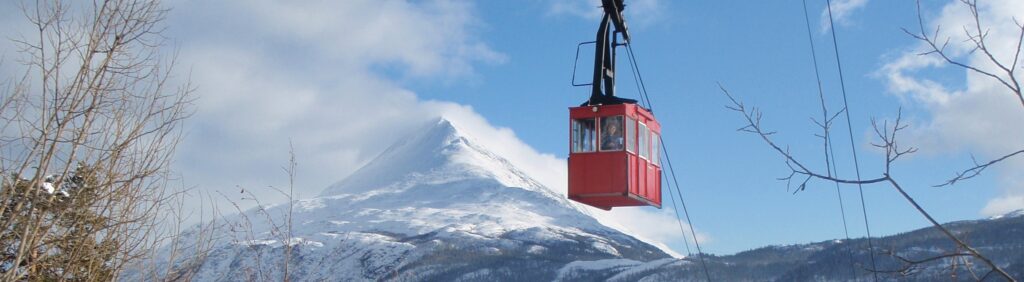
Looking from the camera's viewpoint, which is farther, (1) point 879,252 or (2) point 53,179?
(2) point 53,179

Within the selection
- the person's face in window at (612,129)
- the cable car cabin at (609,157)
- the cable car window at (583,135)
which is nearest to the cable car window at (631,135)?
the cable car cabin at (609,157)

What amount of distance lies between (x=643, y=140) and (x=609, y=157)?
3.15ft

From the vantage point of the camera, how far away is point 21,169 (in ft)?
30.8

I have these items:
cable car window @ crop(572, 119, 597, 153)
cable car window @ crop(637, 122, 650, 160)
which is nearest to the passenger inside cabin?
cable car window @ crop(572, 119, 597, 153)

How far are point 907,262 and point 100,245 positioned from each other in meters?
8.51

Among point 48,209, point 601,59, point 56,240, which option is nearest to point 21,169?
point 48,209

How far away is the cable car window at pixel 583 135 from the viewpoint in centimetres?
1638

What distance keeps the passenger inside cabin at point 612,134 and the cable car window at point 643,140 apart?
1.82ft

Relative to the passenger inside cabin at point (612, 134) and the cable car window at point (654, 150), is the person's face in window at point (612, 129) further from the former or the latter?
the cable car window at point (654, 150)

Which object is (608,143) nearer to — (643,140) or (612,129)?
(612,129)

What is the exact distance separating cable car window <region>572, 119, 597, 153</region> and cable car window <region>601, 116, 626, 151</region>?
7.2 inches

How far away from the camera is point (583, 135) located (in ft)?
54.2

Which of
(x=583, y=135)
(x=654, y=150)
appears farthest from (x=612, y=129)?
(x=654, y=150)

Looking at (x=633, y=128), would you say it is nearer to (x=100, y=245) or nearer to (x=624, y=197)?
(x=624, y=197)
